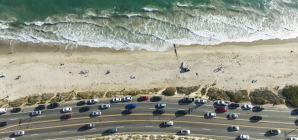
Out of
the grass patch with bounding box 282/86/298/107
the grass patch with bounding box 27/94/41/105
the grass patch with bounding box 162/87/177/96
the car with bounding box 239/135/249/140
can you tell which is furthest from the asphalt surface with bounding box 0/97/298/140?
the grass patch with bounding box 162/87/177/96

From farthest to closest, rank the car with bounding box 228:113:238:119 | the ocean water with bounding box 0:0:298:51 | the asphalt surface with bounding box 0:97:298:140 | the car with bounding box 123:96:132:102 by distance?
the ocean water with bounding box 0:0:298:51 < the car with bounding box 123:96:132:102 < the car with bounding box 228:113:238:119 < the asphalt surface with bounding box 0:97:298:140

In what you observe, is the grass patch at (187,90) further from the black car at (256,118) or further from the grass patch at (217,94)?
the black car at (256,118)

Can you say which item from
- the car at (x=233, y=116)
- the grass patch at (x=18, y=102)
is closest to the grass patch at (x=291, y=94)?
the car at (x=233, y=116)

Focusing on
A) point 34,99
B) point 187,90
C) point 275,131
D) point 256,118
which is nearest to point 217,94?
point 187,90

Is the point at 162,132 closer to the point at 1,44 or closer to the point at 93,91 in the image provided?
the point at 93,91

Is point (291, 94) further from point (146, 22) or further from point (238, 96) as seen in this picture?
point (146, 22)

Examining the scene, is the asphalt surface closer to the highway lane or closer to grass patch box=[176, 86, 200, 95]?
the highway lane

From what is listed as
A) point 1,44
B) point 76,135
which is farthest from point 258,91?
point 1,44
